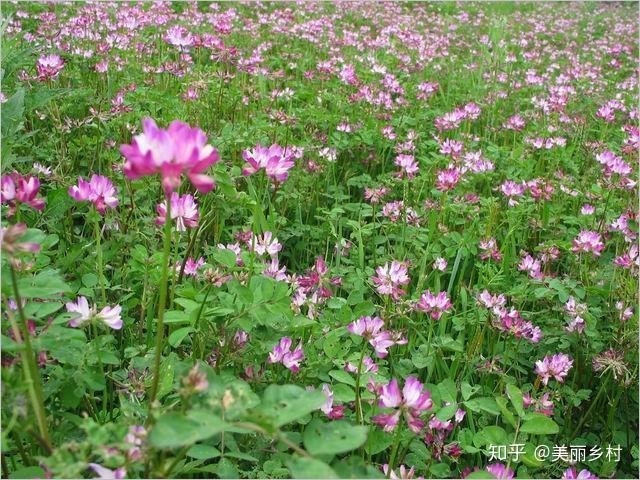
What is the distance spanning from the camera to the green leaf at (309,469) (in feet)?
3.78

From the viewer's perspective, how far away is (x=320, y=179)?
430cm

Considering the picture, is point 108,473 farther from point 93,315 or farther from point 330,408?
point 330,408

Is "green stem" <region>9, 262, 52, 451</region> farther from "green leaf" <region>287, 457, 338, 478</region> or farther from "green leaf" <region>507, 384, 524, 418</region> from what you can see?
"green leaf" <region>507, 384, 524, 418</region>

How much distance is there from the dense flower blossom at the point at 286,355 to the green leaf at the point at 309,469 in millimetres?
895

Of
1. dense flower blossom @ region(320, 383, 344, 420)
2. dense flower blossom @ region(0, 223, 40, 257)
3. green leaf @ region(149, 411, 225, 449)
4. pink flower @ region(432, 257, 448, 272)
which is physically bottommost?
pink flower @ region(432, 257, 448, 272)

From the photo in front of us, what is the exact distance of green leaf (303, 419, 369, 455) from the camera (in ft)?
3.96

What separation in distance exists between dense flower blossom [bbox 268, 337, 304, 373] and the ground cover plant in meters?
0.01

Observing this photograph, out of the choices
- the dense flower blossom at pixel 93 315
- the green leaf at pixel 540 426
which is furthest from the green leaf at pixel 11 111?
the green leaf at pixel 540 426

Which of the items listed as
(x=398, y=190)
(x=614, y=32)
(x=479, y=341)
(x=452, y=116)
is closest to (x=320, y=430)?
(x=479, y=341)

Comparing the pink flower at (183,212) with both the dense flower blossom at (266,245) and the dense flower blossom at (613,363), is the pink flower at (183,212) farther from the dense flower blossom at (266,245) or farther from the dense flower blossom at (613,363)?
the dense flower blossom at (613,363)

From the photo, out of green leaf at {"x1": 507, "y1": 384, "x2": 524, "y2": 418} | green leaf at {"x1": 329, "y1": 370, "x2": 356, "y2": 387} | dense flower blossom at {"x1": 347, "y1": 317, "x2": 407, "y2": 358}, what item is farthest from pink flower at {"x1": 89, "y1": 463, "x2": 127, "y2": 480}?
green leaf at {"x1": 507, "y1": 384, "x2": 524, "y2": 418}

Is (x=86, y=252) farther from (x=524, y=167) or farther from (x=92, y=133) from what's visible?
(x=524, y=167)

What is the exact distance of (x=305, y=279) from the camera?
2.55 meters

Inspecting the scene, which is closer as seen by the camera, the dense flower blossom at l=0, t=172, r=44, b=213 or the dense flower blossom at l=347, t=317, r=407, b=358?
the dense flower blossom at l=0, t=172, r=44, b=213
